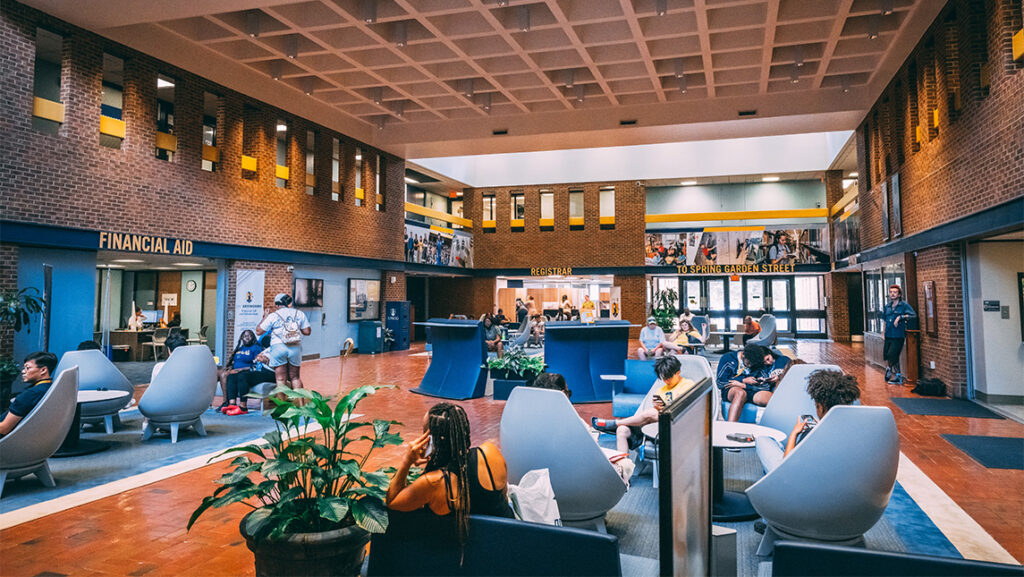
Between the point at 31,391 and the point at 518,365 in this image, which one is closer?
the point at 31,391

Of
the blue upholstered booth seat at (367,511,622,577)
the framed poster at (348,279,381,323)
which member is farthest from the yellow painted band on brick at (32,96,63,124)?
the blue upholstered booth seat at (367,511,622,577)

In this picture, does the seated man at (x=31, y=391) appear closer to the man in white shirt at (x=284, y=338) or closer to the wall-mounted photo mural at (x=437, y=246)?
the man in white shirt at (x=284, y=338)

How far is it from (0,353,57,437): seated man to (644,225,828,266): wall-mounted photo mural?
18.3 m

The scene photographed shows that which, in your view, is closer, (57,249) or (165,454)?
(165,454)

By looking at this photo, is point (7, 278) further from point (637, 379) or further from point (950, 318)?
point (950, 318)

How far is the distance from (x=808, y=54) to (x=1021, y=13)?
14.4 feet

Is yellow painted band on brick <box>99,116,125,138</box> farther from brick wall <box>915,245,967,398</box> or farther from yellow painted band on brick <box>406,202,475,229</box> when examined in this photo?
brick wall <box>915,245,967,398</box>

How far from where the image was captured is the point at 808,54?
10500 millimetres

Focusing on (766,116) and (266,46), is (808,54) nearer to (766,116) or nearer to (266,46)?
(766,116)

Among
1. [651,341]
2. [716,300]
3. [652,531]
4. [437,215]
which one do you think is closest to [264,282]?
[651,341]

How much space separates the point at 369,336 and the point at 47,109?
351 inches

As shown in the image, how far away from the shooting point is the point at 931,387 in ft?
28.1

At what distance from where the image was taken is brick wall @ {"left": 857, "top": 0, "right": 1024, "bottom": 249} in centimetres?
643

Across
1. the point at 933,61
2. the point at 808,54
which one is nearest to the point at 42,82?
the point at 808,54
